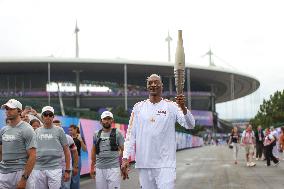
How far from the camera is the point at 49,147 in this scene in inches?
305

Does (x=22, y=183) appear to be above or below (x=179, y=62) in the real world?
below

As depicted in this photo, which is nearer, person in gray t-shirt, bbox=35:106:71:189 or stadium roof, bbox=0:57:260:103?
person in gray t-shirt, bbox=35:106:71:189

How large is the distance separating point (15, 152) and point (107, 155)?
257 centimetres

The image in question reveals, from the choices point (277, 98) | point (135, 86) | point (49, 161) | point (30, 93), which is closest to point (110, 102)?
point (135, 86)

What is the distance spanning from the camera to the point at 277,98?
8075cm

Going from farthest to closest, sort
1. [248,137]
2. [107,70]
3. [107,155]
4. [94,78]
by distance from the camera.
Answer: [94,78] → [107,70] → [248,137] → [107,155]

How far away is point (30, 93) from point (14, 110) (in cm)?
9485

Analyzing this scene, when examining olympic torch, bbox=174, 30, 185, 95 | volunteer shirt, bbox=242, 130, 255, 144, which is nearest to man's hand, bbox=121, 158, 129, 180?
olympic torch, bbox=174, 30, 185, 95

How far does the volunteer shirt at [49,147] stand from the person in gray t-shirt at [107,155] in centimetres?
114

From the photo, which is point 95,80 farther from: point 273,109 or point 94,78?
point 273,109

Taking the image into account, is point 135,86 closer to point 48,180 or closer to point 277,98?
point 277,98

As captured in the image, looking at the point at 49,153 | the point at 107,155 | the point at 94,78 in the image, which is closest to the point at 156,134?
the point at 49,153

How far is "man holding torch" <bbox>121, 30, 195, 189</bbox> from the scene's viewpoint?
6.03 m

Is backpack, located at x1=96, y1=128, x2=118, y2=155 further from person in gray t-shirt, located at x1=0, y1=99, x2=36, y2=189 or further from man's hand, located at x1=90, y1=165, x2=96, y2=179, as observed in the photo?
person in gray t-shirt, located at x1=0, y1=99, x2=36, y2=189
